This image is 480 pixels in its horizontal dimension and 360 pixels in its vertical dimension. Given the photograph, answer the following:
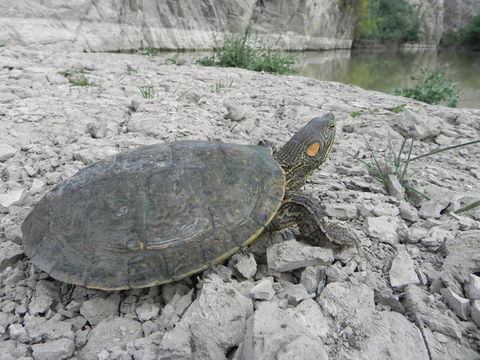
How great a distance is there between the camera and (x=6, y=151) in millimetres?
2842

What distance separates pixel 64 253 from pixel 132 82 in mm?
4178

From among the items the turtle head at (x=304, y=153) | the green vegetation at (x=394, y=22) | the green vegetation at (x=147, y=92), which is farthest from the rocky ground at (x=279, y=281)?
the green vegetation at (x=394, y=22)

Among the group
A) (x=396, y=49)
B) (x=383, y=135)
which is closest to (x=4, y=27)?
(x=383, y=135)

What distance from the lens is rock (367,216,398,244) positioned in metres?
2.02

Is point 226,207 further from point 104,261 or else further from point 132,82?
point 132,82

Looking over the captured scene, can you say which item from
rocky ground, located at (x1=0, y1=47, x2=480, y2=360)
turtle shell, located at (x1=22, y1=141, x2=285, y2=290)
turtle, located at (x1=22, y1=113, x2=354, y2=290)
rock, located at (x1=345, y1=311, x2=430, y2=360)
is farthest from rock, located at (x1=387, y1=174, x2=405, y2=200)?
rock, located at (x1=345, y1=311, x2=430, y2=360)

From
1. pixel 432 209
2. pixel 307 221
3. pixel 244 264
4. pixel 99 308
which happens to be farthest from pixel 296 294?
A: pixel 432 209

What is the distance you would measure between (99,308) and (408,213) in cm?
214

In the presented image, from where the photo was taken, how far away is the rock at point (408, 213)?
2211 mm

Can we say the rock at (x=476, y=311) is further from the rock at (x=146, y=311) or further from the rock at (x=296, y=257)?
the rock at (x=146, y=311)

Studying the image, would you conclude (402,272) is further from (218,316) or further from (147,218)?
(147,218)

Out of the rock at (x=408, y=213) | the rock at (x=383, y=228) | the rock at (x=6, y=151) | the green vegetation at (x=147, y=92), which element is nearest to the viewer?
the rock at (x=383, y=228)

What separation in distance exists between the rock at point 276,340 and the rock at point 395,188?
162 cm

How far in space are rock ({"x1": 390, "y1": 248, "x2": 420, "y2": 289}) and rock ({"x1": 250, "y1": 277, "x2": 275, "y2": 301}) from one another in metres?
0.69
